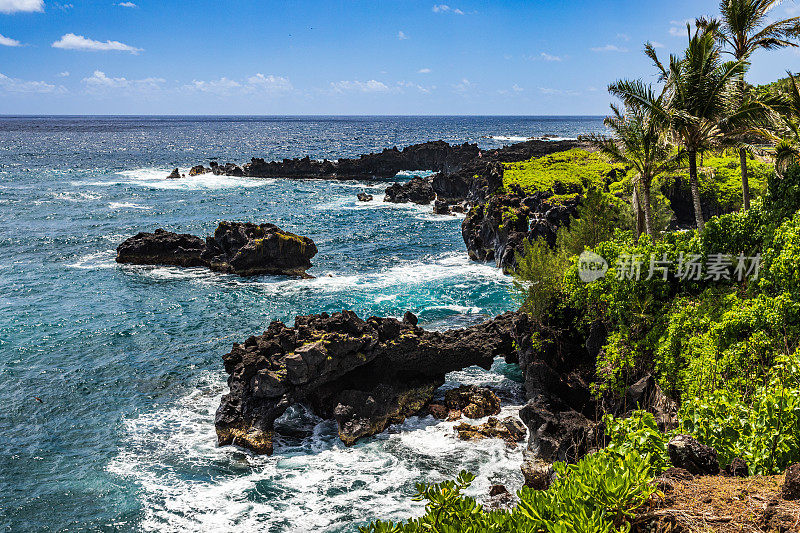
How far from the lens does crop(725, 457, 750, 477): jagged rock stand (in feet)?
44.2

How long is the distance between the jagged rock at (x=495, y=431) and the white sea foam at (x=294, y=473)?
491mm

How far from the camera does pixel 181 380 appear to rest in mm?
33312

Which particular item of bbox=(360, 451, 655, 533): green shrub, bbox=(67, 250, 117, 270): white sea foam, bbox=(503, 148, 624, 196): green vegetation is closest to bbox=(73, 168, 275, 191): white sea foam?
bbox=(67, 250, 117, 270): white sea foam

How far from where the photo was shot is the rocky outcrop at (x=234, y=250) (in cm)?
5362

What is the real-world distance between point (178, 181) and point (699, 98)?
366 ft

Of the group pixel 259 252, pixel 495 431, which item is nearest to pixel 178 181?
pixel 259 252

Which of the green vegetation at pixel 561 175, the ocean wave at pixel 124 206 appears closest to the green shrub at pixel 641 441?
the green vegetation at pixel 561 175

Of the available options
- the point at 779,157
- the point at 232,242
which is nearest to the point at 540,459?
the point at 779,157

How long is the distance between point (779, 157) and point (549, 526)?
23679mm

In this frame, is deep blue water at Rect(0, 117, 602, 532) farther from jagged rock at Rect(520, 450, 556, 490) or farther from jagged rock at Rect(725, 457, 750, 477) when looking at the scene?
→ jagged rock at Rect(725, 457, 750, 477)

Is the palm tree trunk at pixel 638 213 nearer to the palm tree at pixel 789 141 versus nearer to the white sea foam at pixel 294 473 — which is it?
the palm tree at pixel 789 141

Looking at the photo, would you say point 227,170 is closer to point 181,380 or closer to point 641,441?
point 181,380

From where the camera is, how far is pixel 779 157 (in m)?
24.7

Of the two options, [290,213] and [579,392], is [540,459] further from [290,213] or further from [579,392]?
[290,213]
